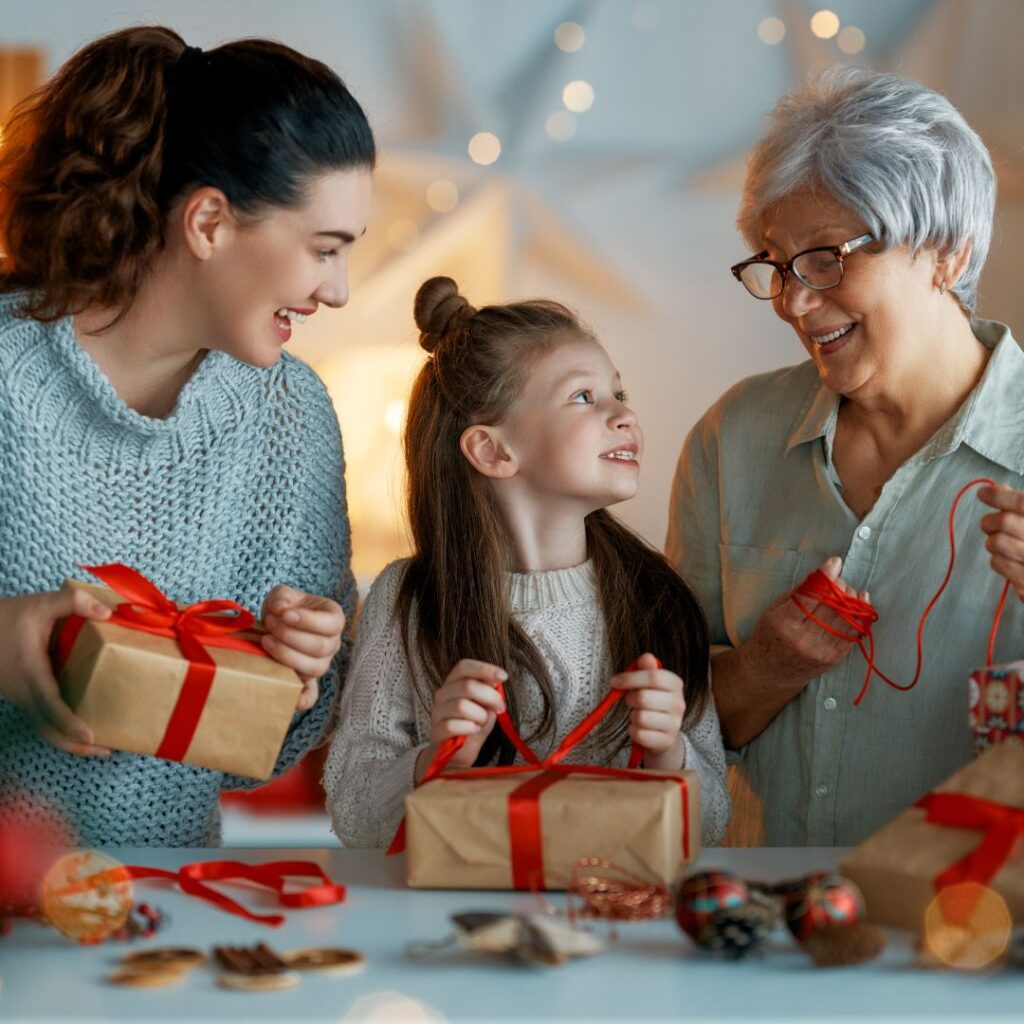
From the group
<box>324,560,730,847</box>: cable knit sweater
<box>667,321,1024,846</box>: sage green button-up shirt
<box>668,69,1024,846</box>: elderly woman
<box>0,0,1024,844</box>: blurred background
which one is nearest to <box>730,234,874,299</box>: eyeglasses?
<box>668,69,1024,846</box>: elderly woman

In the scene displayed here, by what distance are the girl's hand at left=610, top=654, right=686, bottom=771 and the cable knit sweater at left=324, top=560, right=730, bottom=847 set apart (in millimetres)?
116

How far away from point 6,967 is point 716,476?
3.79 ft

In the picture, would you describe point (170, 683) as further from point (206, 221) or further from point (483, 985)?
point (206, 221)

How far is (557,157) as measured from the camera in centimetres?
324

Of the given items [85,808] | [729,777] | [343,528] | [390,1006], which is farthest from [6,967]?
[729,777]

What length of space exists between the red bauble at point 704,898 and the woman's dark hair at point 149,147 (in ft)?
2.76

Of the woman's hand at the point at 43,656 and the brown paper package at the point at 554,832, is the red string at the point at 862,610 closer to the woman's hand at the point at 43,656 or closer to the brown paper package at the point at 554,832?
the brown paper package at the point at 554,832

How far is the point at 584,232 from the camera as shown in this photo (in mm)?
3244

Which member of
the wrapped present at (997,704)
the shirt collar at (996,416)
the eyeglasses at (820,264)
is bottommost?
the wrapped present at (997,704)

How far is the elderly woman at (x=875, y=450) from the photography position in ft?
5.46

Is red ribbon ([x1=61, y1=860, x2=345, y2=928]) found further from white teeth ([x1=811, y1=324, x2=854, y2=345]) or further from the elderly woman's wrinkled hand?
white teeth ([x1=811, y1=324, x2=854, y2=345])

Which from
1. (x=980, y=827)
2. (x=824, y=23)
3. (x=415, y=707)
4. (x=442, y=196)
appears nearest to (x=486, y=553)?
(x=415, y=707)

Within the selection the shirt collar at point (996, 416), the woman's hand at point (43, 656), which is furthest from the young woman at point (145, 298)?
the shirt collar at point (996, 416)

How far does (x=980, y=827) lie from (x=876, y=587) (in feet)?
2.06
